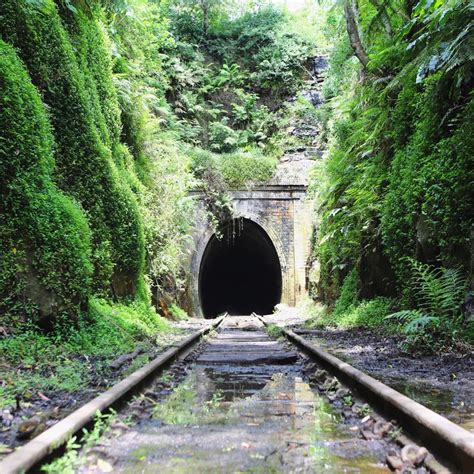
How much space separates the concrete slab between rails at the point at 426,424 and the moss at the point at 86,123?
5.79 metres

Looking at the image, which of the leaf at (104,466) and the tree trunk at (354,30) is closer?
the leaf at (104,466)

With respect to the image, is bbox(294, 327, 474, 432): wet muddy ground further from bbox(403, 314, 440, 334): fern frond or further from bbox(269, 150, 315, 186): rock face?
bbox(269, 150, 315, 186): rock face

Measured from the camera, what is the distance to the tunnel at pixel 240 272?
22406mm

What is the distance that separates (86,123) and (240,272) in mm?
23224

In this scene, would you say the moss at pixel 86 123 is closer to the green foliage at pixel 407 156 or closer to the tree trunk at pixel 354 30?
the green foliage at pixel 407 156

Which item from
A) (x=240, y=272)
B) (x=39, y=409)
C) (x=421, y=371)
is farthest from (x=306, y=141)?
(x=39, y=409)

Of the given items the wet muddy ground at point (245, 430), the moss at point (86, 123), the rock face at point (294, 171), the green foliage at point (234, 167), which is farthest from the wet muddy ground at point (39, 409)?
the rock face at point (294, 171)

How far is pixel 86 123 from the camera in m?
8.14

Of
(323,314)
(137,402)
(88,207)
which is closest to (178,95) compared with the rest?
(323,314)

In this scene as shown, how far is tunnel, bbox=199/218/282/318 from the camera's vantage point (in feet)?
73.5

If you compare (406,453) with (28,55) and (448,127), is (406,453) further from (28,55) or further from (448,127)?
(28,55)

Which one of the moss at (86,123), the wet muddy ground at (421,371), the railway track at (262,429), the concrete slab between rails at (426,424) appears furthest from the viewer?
the moss at (86,123)

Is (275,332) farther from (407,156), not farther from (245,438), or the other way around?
(245,438)

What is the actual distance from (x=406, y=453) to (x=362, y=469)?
0.80 ft
